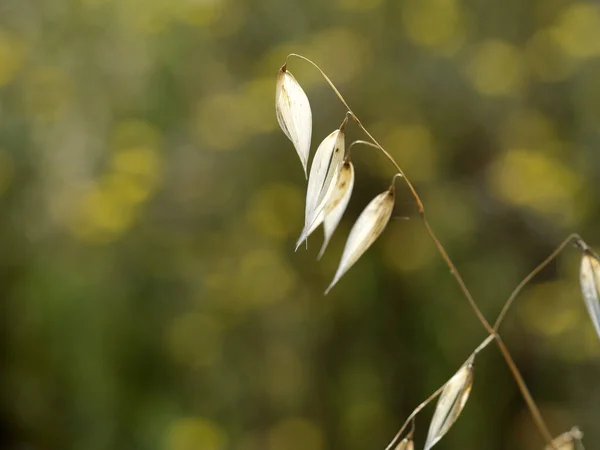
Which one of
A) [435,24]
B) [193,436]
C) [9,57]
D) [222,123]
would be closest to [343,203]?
[193,436]

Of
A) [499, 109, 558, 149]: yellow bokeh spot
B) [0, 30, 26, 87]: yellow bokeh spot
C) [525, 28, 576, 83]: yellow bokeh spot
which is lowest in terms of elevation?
[499, 109, 558, 149]: yellow bokeh spot

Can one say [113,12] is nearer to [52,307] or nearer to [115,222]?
[115,222]

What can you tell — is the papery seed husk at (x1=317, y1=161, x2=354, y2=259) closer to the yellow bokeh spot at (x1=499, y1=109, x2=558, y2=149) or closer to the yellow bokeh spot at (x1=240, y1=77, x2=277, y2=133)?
the yellow bokeh spot at (x1=240, y1=77, x2=277, y2=133)

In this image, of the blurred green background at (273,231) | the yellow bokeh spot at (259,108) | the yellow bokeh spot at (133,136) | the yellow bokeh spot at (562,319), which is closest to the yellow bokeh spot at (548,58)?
the blurred green background at (273,231)

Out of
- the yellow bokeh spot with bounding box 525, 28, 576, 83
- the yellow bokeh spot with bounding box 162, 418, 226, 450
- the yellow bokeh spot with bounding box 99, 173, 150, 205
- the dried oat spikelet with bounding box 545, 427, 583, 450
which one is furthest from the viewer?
the yellow bokeh spot with bounding box 525, 28, 576, 83

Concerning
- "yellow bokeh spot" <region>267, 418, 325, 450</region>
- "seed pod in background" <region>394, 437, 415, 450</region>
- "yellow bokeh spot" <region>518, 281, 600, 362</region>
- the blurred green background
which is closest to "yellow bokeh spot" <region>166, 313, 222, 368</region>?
the blurred green background
